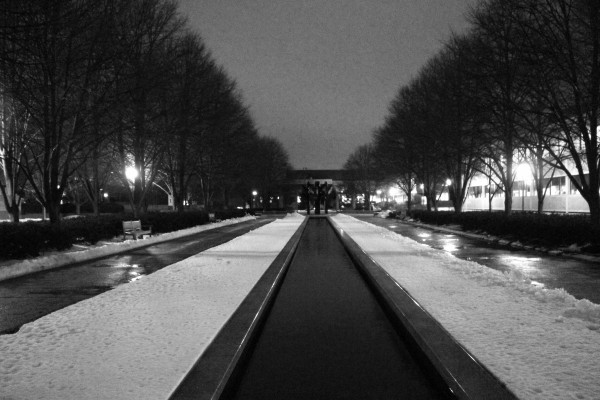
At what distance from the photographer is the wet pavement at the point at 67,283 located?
871 centimetres

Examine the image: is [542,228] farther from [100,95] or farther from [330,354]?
[100,95]

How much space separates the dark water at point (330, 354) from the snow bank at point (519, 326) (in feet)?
2.59

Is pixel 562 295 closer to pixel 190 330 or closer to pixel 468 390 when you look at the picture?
pixel 468 390

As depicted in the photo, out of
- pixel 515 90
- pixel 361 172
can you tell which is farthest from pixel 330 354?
pixel 361 172

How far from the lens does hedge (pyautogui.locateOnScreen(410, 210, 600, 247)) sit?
16906 millimetres

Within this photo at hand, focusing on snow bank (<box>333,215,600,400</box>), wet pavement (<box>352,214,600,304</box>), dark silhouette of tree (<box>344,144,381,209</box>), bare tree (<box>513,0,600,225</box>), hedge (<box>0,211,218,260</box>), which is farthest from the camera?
dark silhouette of tree (<box>344,144,381,209</box>)

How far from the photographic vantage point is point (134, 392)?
4711mm

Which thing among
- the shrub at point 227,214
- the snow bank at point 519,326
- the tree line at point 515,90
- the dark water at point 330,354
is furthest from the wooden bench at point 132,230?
the shrub at point 227,214

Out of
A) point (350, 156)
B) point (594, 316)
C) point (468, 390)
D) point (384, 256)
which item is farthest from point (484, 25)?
point (350, 156)

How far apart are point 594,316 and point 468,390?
380 centimetres

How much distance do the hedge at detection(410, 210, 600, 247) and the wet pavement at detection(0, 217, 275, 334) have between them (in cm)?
1201

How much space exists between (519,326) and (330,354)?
2.51 m

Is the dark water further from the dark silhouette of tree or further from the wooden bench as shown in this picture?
the dark silhouette of tree

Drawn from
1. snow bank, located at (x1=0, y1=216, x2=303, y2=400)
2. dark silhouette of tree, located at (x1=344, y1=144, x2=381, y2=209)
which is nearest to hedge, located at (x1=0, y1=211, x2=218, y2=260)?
snow bank, located at (x1=0, y1=216, x2=303, y2=400)
